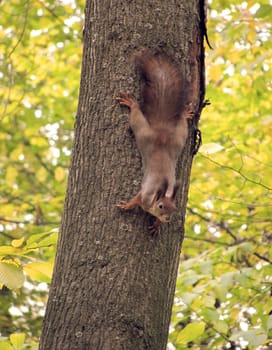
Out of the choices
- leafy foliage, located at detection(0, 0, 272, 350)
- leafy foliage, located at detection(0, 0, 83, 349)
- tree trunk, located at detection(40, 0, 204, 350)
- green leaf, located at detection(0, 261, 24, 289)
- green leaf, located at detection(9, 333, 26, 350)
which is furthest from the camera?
leafy foliage, located at detection(0, 0, 83, 349)

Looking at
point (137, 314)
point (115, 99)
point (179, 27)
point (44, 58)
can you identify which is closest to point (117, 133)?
point (115, 99)

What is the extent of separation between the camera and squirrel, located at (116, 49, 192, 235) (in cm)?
193

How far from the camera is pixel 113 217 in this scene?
188 centimetres

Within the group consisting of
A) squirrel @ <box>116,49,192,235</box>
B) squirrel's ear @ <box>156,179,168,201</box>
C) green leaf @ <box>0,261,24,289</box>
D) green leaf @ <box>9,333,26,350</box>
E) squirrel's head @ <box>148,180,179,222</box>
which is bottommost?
green leaf @ <box>9,333,26,350</box>

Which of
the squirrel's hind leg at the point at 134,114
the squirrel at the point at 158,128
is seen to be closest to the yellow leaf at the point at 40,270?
the squirrel at the point at 158,128

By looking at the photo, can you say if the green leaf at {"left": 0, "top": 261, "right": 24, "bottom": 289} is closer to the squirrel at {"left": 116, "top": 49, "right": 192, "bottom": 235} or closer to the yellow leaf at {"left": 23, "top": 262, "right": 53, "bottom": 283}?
the yellow leaf at {"left": 23, "top": 262, "right": 53, "bottom": 283}

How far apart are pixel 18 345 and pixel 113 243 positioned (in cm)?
100

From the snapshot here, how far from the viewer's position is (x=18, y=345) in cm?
264

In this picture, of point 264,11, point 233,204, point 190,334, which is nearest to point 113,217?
Result: point 190,334

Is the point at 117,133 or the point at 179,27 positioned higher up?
the point at 179,27

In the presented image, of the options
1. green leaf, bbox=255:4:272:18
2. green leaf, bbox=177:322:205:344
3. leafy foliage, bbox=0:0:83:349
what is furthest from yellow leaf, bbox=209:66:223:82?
green leaf, bbox=177:322:205:344

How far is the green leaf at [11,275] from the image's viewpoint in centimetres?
211

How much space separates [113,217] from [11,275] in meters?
0.45

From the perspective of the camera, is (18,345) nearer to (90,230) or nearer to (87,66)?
(90,230)
